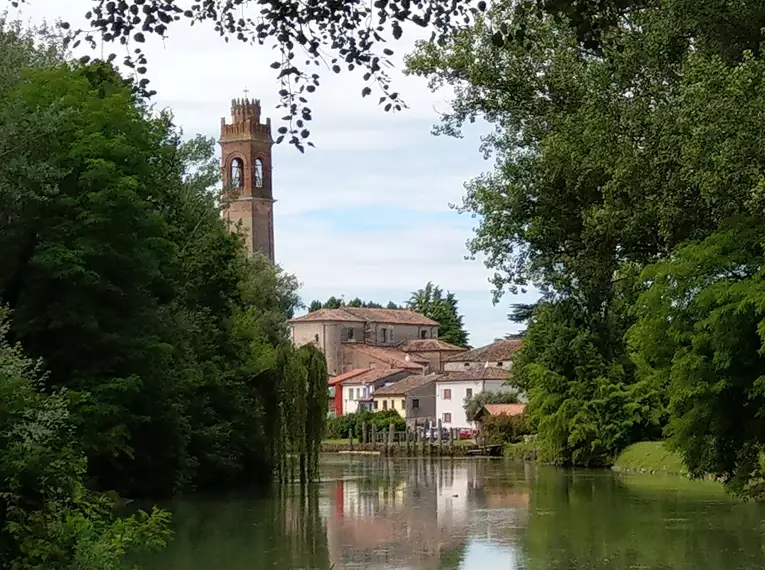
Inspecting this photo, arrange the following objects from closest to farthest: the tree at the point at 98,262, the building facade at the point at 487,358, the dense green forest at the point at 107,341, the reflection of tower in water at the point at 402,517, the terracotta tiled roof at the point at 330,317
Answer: the dense green forest at the point at 107,341
the reflection of tower in water at the point at 402,517
the tree at the point at 98,262
the building facade at the point at 487,358
the terracotta tiled roof at the point at 330,317

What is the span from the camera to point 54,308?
888 inches

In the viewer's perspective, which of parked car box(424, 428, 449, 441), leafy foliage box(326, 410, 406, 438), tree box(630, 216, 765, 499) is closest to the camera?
tree box(630, 216, 765, 499)

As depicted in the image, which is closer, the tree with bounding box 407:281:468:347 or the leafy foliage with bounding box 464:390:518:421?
the leafy foliage with bounding box 464:390:518:421

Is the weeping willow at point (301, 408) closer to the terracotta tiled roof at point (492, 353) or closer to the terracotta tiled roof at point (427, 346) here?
the terracotta tiled roof at point (492, 353)

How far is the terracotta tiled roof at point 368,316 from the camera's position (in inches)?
4291

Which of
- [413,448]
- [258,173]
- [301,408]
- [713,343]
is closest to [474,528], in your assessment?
[713,343]

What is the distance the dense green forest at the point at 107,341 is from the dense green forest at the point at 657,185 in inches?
266

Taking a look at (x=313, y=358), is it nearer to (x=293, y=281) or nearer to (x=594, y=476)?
(x=594, y=476)

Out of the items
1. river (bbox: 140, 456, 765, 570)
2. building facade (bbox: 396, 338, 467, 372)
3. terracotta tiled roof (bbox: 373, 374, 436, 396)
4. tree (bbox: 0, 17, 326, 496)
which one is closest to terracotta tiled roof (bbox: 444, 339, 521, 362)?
terracotta tiled roof (bbox: 373, 374, 436, 396)

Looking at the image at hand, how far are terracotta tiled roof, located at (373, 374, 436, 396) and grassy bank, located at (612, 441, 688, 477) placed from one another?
43.3 meters

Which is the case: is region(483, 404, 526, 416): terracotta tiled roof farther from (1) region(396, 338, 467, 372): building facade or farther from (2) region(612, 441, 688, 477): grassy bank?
(1) region(396, 338, 467, 372): building facade

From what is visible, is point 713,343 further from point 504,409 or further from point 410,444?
point 410,444

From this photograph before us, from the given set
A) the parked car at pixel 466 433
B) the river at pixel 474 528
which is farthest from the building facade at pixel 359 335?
the river at pixel 474 528

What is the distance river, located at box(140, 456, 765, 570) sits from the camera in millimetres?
16641
